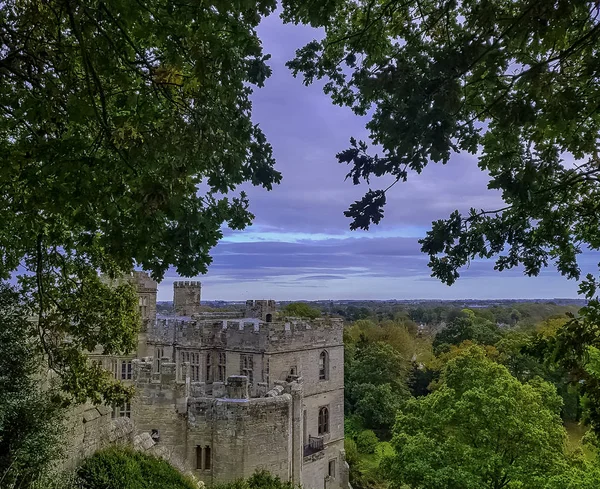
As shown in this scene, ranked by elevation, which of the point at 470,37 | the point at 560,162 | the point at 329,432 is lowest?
the point at 329,432

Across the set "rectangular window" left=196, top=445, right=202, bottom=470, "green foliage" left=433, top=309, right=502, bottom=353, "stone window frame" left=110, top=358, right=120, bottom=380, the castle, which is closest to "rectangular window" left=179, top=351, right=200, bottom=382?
the castle

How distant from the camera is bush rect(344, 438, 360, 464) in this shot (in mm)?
26281

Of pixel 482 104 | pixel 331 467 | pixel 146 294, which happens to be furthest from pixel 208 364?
pixel 482 104

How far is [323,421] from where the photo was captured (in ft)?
79.6

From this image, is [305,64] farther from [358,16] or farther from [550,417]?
[550,417]

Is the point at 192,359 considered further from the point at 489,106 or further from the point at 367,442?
the point at 489,106

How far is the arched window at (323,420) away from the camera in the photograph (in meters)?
24.1

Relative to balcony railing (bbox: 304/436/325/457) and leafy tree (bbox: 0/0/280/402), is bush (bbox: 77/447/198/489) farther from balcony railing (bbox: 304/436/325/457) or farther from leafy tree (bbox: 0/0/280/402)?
balcony railing (bbox: 304/436/325/457)

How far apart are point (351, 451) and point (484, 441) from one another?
14.0 meters

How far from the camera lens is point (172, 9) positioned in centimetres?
480

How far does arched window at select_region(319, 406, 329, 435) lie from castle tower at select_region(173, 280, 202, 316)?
36.7ft

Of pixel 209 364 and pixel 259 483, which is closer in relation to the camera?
pixel 259 483

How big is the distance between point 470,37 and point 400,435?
47.7 feet

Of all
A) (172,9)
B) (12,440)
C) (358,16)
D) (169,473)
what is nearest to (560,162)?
(358,16)
